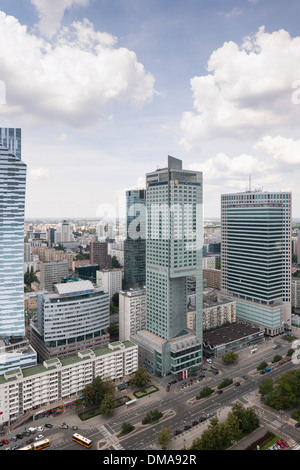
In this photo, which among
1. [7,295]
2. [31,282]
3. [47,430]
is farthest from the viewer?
[31,282]

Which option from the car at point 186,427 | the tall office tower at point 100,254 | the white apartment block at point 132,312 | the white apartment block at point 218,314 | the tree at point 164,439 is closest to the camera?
the tree at point 164,439

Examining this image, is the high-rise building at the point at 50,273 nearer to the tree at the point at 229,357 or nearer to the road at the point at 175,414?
the road at the point at 175,414

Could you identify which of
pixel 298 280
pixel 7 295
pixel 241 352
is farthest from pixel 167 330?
pixel 298 280

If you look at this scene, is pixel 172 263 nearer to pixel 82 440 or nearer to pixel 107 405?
pixel 107 405

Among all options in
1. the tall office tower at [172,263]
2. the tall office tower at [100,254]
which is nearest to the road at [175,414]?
the tall office tower at [172,263]

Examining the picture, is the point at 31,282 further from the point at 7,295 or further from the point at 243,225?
the point at 243,225

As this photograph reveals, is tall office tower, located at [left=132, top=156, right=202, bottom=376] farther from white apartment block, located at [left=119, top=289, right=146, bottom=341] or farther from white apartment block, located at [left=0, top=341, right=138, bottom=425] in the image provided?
white apartment block, located at [left=0, top=341, right=138, bottom=425]

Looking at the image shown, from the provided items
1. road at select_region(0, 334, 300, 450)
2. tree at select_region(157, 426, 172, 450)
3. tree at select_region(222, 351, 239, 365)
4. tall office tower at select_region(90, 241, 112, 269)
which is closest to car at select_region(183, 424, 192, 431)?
road at select_region(0, 334, 300, 450)
